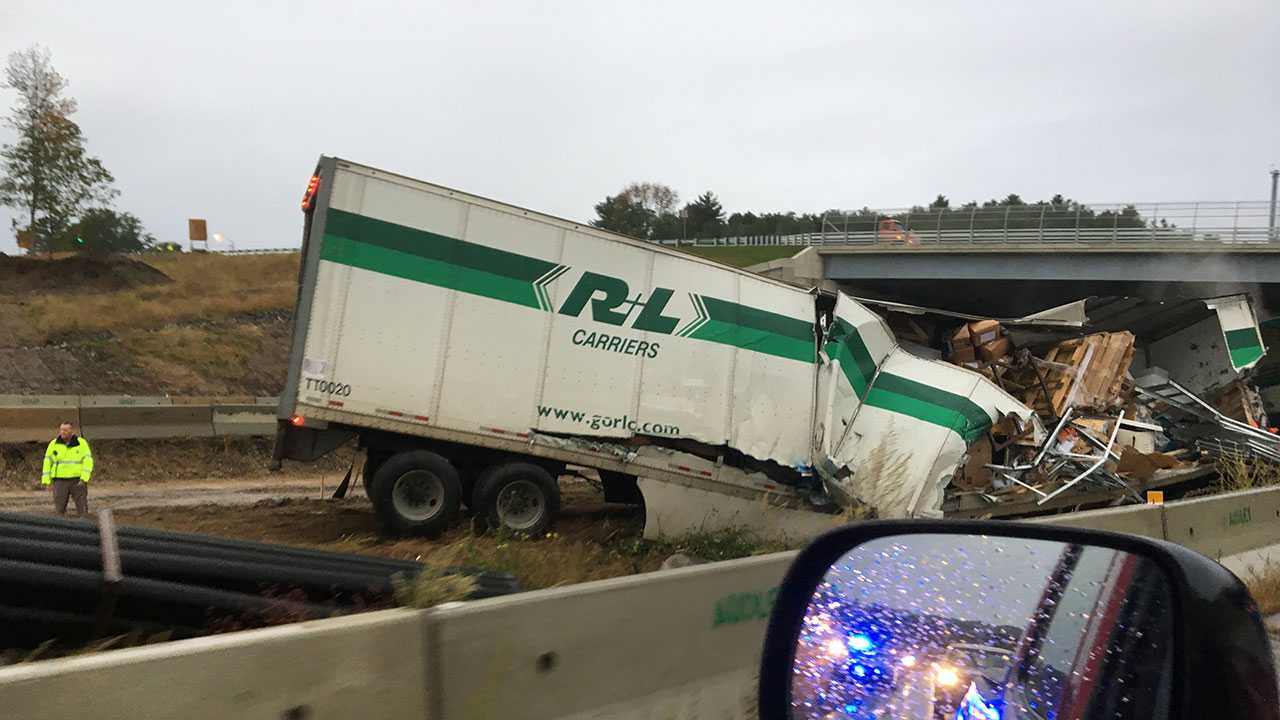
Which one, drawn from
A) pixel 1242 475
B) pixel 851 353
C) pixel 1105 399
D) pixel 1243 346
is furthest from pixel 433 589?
pixel 1243 346

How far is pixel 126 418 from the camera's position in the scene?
15.9 m

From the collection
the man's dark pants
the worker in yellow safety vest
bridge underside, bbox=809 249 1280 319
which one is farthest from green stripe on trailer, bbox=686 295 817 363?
bridge underside, bbox=809 249 1280 319

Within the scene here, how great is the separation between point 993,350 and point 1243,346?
248 inches

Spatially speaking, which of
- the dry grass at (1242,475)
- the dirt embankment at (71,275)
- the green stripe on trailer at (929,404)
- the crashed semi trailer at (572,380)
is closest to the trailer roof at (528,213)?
the crashed semi trailer at (572,380)

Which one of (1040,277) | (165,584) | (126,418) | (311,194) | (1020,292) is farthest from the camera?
(1020,292)

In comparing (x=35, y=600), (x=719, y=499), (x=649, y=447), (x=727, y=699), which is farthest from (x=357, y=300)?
(x=727, y=699)

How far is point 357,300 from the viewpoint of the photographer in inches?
358

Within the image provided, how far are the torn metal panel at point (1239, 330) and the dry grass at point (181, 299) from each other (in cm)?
2407

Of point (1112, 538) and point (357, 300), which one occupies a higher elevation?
point (357, 300)

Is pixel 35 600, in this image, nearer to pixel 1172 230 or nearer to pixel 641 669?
pixel 641 669

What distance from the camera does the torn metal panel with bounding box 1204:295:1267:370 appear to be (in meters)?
15.4

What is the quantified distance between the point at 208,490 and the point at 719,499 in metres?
9.31

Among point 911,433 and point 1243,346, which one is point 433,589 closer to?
point 911,433

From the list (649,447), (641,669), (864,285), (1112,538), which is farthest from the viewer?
(864,285)
